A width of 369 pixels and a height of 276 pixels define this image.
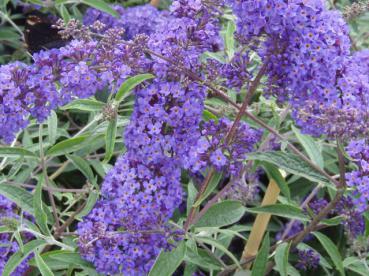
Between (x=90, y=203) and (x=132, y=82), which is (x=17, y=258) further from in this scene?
(x=132, y=82)

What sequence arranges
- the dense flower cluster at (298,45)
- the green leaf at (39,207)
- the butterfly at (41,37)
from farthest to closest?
the butterfly at (41,37), the green leaf at (39,207), the dense flower cluster at (298,45)

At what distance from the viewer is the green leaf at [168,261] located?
96.0 inches

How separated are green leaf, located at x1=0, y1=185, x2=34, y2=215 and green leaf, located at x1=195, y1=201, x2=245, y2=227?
2.29ft

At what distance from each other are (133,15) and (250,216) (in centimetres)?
146

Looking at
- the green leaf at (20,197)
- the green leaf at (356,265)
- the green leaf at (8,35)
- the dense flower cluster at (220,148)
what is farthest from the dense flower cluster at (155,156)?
the green leaf at (8,35)

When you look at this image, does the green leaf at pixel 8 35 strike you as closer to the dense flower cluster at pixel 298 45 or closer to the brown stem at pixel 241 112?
the brown stem at pixel 241 112

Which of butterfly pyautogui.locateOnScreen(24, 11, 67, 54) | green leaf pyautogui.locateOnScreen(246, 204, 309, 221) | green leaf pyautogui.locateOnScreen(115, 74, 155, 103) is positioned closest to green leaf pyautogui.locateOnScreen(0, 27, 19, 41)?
butterfly pyautogui.locateOnScreen(24, 11, 67, 54)

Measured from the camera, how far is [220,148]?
243 cm

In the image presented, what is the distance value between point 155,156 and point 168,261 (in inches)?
16.2

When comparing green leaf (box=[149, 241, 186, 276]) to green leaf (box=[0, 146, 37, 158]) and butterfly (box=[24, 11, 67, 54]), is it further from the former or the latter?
butterfly (box=[24, 11, 67, 54])

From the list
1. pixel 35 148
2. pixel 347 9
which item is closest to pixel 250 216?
pixel 35 148

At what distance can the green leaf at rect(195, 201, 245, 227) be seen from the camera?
258 cm

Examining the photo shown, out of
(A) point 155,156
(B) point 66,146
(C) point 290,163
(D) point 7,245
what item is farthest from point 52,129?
(C) point 290,163

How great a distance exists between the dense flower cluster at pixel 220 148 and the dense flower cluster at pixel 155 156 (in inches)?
1.7
